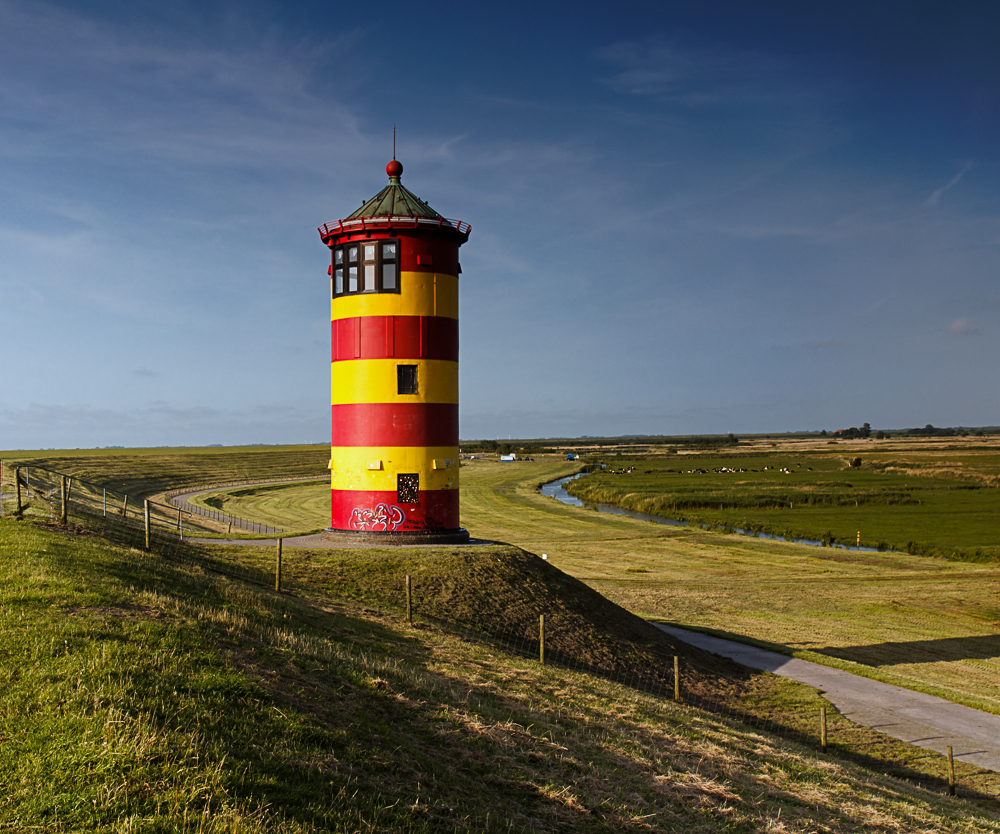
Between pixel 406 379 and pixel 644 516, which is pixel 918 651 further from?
pixel 644 516

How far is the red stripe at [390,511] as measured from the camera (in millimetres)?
26516

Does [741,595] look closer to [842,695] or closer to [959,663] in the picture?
[959,663]

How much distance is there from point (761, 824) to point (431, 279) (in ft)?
70.2

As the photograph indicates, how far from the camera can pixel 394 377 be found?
2638 centimetres

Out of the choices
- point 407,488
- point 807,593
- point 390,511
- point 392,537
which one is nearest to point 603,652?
point 392,537

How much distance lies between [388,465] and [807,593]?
84.1ft

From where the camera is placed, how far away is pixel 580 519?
73.9 meters

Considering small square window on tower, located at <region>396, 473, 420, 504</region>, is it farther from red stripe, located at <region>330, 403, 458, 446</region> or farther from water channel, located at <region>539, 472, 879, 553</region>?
water channel, located at <region>539, 472, 879, 553</region>

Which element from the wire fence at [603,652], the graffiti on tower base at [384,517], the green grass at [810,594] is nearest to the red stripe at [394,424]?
the graffiti on tower base at [384,517]

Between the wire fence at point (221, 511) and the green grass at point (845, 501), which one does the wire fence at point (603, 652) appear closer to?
the wire fence at point (221, 511)

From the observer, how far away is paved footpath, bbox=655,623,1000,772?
→ 18000mm

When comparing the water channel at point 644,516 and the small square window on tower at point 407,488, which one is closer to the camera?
the small square window on tower at point 407,488

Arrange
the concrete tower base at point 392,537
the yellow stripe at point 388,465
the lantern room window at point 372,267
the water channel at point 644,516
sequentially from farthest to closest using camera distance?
the water channel at point 644,516, the lantern room window at point 372,267, the yellow stripe at point 388,465, the concrete tower base at point 392,537

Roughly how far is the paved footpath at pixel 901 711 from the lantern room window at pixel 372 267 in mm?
18032
